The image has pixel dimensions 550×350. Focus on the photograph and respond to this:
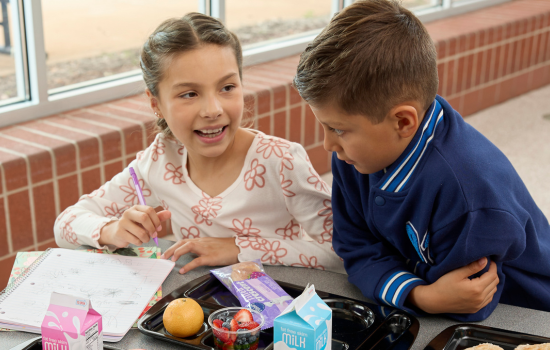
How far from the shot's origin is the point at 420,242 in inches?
42.6

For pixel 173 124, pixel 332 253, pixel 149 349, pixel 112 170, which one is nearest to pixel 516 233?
pixel 332 253

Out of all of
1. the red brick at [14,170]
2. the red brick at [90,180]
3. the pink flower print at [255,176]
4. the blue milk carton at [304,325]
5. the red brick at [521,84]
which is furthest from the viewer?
the red brick at [521,84]

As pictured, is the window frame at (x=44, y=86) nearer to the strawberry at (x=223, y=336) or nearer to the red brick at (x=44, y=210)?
the red brick at (x=44, y=210)

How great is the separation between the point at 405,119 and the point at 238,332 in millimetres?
435

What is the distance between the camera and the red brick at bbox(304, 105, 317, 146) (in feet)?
9.77

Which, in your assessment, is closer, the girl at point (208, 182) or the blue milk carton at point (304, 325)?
the blue milk carton at point (304, 325)

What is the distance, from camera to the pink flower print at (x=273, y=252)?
1291 mm

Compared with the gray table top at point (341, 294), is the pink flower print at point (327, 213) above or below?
above

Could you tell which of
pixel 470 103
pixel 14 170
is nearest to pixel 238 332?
pixel 14 170

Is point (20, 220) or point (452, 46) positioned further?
point (452, 46)

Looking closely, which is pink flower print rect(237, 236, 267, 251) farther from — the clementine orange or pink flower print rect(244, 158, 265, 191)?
the clementine orange

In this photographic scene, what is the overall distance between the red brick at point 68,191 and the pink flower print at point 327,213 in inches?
44.5

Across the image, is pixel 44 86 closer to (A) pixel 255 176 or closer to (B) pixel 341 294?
(A) pixel 255 176

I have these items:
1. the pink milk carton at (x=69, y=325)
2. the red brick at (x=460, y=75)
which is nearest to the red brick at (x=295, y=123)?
the red brick at (x=460, y=75)
